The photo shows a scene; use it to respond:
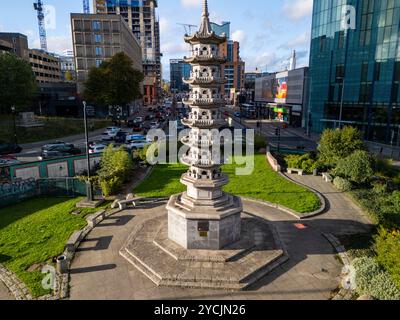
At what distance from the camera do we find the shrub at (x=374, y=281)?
1162 cm

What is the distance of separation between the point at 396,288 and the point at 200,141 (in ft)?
35.7

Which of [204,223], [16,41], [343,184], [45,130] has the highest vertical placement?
[16,41]

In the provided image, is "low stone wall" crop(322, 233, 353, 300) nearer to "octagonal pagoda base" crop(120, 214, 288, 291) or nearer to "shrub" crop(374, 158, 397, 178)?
"octagonal pagoda base" crop(120, 214, 288, 291)

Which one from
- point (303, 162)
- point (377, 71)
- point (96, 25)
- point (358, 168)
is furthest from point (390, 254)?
point (96, 25)

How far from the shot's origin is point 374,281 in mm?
12281

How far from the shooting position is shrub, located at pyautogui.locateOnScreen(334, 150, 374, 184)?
25.8m

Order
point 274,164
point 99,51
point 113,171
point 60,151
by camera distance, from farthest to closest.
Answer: point 99,51 < point 60,151 < point 274,164 < point 113,171

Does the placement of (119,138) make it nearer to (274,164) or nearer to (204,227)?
(274,164)

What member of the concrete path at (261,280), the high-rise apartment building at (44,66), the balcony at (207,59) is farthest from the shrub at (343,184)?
the high-rise apartment building at (44,66)

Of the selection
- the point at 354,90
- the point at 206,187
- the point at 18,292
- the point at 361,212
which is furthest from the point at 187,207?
the point at 354,90

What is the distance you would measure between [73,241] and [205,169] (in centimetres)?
846

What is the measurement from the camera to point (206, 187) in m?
16.6

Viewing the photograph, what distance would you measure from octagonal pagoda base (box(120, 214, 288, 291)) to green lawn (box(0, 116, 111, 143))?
128 ft

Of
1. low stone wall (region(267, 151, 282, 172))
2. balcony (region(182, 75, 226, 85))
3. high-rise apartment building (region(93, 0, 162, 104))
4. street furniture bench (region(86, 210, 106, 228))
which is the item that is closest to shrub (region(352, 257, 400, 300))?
balcony (region(182, 75, 226, 85))
